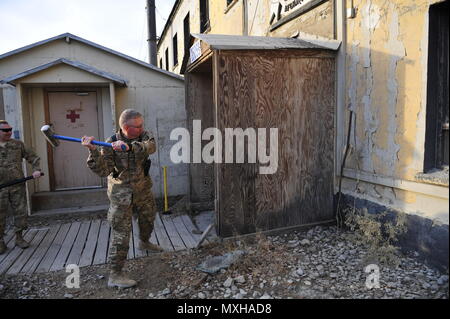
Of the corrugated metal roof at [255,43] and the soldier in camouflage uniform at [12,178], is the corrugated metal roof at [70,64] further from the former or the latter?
the corrugated metal roof at [255,43]

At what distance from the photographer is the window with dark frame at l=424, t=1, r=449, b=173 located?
10.1 ft

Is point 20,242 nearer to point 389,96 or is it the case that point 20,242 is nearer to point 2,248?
point 2,248

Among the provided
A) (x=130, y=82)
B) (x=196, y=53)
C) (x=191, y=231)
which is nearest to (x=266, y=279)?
(x=191, y=231)

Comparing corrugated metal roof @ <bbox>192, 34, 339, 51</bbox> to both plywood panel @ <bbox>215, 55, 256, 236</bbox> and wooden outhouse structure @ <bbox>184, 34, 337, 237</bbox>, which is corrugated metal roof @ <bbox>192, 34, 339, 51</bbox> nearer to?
wooden outhouse structure @ <bbox>184, 34, 337, 237</bbox>

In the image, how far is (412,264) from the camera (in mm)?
3260

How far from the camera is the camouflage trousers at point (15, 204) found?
13.7 ft

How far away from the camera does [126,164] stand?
Answer: 333 cm

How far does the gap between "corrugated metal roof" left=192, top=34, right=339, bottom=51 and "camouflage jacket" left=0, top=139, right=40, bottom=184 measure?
2.84m

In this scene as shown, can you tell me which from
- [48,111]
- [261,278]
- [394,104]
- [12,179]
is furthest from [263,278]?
[48,111]

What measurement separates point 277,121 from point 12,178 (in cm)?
357

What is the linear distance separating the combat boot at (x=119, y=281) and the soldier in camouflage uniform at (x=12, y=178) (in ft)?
6.10

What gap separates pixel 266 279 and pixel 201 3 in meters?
10.2

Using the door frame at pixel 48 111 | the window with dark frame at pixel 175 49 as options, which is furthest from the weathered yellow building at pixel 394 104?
the window with dark frame at pixel 175 49

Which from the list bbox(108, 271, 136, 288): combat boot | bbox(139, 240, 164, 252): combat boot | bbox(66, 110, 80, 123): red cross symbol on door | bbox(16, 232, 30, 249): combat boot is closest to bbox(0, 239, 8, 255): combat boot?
bbox(16, 232, 30, 249): combat boot
